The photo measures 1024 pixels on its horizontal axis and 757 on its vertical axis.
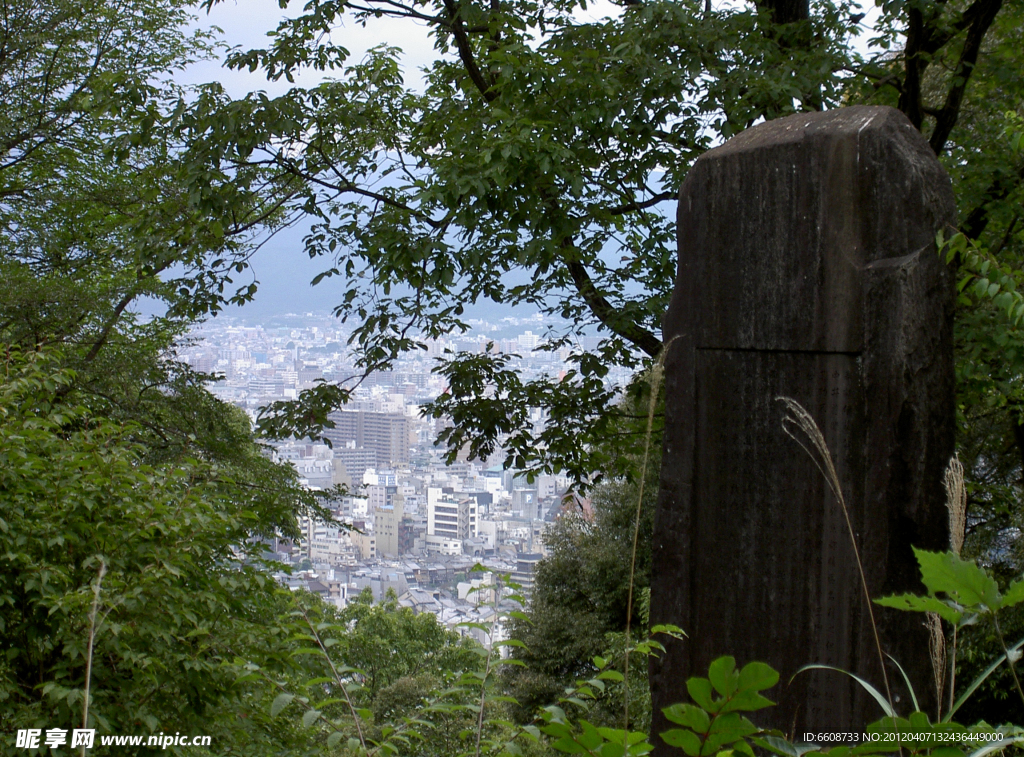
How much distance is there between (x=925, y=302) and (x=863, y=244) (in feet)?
0.93

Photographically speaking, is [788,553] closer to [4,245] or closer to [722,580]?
[722,580]

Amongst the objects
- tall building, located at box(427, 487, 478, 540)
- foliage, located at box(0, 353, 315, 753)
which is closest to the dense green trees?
foliage, located at box(0, 353, 315, 753)

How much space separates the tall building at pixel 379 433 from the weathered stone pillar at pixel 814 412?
11475 millimetres

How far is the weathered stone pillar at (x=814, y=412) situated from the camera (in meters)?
2.63

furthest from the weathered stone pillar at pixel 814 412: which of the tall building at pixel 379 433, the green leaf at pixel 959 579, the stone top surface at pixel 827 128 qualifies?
the tall building at pixel 379 433

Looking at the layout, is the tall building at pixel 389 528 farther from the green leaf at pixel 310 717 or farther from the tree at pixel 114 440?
the green leaf at pixel 310 717

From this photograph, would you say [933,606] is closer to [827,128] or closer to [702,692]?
[702,692]

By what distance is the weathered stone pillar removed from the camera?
2.63 m

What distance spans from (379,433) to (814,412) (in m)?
12.3

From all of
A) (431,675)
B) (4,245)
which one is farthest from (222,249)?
(431,675)

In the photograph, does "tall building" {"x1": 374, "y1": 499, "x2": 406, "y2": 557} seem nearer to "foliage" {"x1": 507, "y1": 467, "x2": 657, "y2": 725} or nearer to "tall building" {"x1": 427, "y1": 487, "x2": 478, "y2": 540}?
"tall building" {"x1": 427, "y1": 487, "x2": 478, "y2": 540}

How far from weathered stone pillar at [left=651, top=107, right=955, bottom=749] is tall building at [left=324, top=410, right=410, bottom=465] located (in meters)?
11.5

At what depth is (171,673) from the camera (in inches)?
100.0

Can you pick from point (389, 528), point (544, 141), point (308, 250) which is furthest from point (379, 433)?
point (544, 141)
